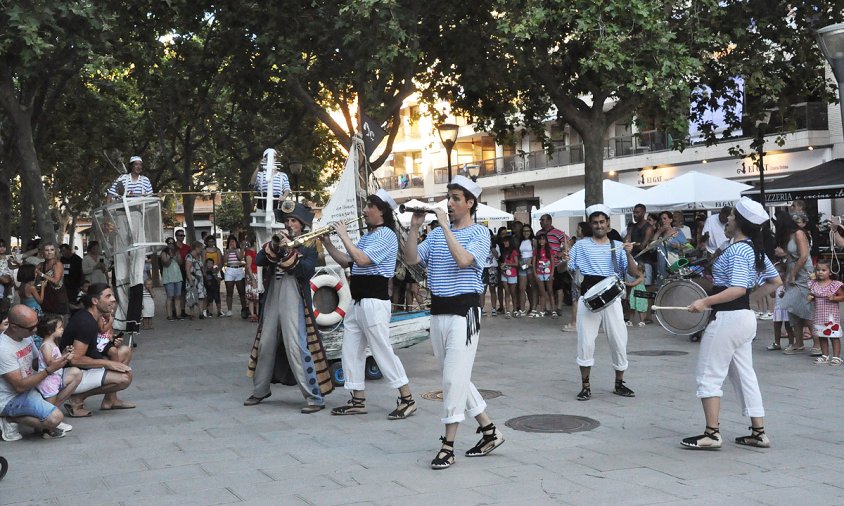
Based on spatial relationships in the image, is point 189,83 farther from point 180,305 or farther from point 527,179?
point 527,179

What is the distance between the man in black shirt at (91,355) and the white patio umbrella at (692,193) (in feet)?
47.2

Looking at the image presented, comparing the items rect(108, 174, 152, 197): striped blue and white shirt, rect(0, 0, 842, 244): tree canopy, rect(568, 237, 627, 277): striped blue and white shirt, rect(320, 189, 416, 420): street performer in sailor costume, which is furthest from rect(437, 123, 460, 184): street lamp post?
rect(320, 189, 416, 420): street performer in sailor costume

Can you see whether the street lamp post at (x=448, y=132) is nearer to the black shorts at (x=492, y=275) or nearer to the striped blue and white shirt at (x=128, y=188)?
the black shorts at (x=492, y=275)

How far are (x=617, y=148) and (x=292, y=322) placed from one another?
3658cm

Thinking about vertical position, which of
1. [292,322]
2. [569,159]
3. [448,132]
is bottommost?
[292,322]

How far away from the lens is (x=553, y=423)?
25.7ft

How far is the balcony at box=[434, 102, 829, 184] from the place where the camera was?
106 feet

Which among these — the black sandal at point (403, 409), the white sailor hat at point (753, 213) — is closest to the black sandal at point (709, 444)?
the white sailor hat at point (753, 213)

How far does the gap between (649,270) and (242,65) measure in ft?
36.1

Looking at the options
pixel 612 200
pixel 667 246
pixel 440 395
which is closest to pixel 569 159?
pixel 612 200

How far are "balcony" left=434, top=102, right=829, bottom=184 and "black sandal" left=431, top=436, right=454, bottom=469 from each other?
2103 cm

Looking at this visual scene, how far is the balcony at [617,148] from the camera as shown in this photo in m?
32.3

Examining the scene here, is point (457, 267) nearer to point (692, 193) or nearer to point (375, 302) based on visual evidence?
point (375, 302)

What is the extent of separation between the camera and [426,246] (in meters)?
6.73
